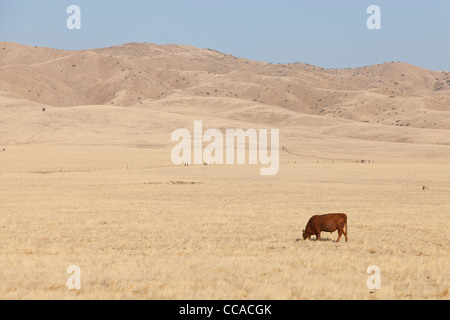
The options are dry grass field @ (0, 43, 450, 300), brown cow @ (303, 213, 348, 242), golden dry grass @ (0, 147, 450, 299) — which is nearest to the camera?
golden dry grass @ (0, 147, 450, 299)

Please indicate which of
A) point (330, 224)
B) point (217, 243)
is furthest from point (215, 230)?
point (330, 224)

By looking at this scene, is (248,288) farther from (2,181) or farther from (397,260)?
(2,181)

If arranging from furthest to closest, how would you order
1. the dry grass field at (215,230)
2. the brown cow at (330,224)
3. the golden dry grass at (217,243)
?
the brown cow at (330,224) → the dry grass field at (215,230) → the golden dry grass at (217,243)

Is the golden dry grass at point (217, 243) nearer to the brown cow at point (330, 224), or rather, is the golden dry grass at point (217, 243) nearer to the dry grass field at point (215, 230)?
the dry grass field at point (215, 230)

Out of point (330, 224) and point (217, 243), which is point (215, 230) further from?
point (330, 224)

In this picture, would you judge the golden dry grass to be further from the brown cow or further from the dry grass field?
the brown cow

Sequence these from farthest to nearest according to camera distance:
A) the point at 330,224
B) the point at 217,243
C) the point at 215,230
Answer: the point at 215,230 → the point at 330,224 → the point at 217,243

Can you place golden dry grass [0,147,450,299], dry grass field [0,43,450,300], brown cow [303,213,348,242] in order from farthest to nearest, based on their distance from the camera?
brown cow [303,213,348,242]
dry grass field [0,43,450,300]
golden dry grass [0,147,450,299]

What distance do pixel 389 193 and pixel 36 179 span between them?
101 ft

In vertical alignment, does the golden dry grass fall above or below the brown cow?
below

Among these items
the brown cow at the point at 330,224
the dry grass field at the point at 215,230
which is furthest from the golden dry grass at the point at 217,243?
the brown cow at the point at 330,224

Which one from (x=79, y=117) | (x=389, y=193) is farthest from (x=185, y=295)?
(x=79, y=117)

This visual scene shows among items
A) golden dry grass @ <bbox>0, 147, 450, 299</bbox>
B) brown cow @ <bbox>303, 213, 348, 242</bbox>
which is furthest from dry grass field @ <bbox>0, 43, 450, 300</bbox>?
brown cow @ <bbox>303, 213, 348, 242</bbox>

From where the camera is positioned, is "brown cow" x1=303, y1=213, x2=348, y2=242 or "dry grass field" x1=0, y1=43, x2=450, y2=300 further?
"brown cow" x1=303, y1=213, x2=348, y2=242
